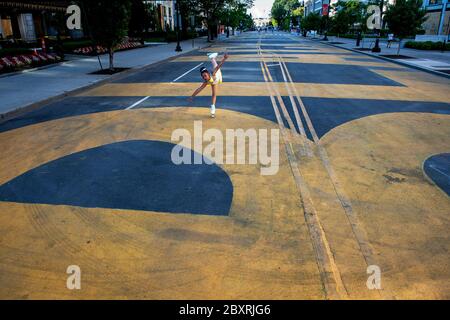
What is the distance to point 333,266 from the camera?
3.63 m

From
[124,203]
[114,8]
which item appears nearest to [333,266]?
[124,203]

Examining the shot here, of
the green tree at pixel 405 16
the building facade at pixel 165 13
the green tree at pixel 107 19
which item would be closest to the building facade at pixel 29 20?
the green tree at pixel 107 19

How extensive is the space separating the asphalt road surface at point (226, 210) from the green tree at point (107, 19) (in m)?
9.06

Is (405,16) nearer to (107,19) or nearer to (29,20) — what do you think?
(107,19)

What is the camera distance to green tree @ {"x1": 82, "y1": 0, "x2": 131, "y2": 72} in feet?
54.4

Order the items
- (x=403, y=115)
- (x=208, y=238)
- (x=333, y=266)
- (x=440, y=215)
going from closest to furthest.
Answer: (x=333, y=266) < (x=208, y=238) < (x=440, y=215) < (x=403, y=115)

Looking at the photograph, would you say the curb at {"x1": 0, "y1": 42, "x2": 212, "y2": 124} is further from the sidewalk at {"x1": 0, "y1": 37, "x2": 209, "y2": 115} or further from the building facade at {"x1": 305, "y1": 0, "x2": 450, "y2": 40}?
the building facade at {"x1": 305, "y1": 0, "x2": 450, "y2": 40}

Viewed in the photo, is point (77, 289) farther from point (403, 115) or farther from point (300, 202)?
point (403, 115)

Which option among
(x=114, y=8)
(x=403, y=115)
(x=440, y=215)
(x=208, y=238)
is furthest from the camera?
(x=114, y=8)

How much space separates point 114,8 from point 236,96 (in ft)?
29.7

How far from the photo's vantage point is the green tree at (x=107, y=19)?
1659 cm

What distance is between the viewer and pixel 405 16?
25312mm

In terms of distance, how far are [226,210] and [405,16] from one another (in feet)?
88.8
